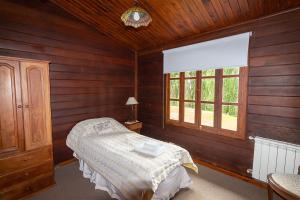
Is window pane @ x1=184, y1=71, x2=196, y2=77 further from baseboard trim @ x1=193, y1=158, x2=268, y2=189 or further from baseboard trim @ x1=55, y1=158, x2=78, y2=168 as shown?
baseboard trim @ x1=55, y1=158, x2=78, y2=168

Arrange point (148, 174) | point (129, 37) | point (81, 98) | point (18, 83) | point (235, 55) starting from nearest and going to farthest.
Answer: point (148, 174) → point (18, 83) → point (235, 55) → point (81, 98) → point (129, 37)

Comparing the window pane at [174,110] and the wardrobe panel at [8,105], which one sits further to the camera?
the window pane at [174,110]

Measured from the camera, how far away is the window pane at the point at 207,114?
2.95 m

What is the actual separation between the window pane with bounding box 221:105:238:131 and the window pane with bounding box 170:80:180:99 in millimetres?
1017

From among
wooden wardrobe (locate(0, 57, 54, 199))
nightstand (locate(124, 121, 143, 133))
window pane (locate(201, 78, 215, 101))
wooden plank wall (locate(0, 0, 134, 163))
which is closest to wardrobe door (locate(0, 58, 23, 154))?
wooden wardrobe (locate(0, 57, 54, 199))

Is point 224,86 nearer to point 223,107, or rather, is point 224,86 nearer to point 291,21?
point 223,107

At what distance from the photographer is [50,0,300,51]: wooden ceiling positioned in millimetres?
2186

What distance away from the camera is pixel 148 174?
1674 millimetres

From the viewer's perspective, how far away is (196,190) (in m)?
2.27

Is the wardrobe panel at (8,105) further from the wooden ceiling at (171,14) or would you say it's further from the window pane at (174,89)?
the window pane at (174,89)

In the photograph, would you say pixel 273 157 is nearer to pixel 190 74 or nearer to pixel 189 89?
pixel 189 89

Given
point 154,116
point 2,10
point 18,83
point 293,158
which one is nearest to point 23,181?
point 18,83

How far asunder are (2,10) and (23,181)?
235 cm

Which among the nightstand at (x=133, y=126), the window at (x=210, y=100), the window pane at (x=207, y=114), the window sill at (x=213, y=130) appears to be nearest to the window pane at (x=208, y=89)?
the window at (x=210, y=100)
